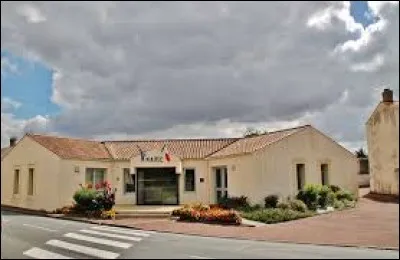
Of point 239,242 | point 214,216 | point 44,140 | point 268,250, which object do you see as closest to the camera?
point 268,250

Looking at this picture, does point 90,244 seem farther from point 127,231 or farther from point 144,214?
point 144,214

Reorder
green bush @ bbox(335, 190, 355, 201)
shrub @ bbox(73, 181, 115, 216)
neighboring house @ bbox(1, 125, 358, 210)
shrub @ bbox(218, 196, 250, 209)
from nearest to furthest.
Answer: shrub @ bbox(73, 181, 115, 216) → green bush @ bbox(335, 190, 355, 201) → shrub @ bbox(218, 196, 250, 209) → neighboring house @ bbox(1, 125, 358, 210)

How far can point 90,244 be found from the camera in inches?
607

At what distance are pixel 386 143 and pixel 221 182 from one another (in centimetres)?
2067

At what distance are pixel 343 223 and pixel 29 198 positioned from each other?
16.4m

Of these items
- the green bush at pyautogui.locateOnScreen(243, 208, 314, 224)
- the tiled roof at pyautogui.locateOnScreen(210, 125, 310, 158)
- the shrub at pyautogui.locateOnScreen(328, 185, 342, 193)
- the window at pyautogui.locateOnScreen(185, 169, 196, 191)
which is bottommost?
the green bush at pyautogui.locateOnScreen(243, 208, 314, 224)

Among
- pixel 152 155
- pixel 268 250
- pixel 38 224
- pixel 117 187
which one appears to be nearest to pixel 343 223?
pixel 268 250

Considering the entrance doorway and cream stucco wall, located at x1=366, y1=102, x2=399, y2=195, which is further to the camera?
the entrance doorway

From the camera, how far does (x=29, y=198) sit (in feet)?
89.5

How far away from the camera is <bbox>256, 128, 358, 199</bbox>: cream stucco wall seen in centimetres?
2631

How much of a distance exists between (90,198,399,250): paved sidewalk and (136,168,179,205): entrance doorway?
7.21 metres

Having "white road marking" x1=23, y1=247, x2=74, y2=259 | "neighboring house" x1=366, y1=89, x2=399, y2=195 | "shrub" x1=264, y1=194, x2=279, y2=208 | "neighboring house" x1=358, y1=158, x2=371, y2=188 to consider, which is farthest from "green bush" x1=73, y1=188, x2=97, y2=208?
"neighboring house" x1=366, y1=89, x2=399, y2=195

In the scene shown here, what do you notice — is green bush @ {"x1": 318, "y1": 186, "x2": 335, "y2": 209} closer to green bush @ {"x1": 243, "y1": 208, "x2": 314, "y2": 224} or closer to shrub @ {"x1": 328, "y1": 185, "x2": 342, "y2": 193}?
shrub @ {"x1": 328, "y1": 185, "x2": 342, "y2": 193}

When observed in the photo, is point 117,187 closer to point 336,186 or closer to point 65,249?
point 336,186
